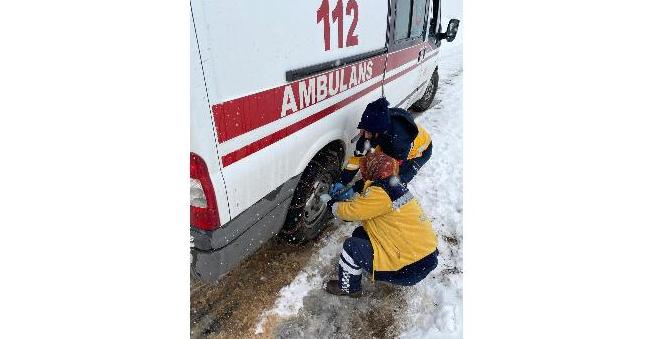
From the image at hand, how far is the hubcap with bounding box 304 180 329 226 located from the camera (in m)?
2.95

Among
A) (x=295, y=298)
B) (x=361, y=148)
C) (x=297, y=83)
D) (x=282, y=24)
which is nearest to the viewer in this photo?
(x=282, y=24)

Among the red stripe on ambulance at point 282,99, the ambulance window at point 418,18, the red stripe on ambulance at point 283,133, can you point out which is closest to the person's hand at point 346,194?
the red stripe on ambulance at point 283,133

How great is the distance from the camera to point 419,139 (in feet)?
11.4

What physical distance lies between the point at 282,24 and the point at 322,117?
2.42ft

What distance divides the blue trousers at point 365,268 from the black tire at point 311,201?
47cm

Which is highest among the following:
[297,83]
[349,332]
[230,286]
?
[297,83]

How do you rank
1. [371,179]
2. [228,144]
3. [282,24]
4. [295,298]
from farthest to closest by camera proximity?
[295,298], [371,179], [282,24], [228,144]

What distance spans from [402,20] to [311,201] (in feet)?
6.05

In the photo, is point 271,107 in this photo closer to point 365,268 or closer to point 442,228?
point 365,268

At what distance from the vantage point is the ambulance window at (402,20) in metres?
3.34

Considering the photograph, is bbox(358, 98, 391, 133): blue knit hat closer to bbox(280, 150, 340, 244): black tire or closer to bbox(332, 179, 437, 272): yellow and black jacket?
bbox(280, 150, 340, 244): black tire

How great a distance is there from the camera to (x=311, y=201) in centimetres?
298

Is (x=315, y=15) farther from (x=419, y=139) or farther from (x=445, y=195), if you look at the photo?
(x=445, y=195)

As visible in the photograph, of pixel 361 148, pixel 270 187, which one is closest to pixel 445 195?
pixel 361 148
